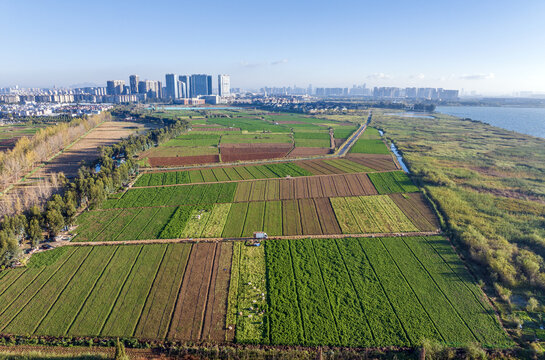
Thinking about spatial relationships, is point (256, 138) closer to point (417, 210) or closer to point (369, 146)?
point (369, 146)

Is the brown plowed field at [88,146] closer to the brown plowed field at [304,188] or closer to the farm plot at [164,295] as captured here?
the brown plowed field at [304,188]

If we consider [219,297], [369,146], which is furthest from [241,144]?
[219,297]

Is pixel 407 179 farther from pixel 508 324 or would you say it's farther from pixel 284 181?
pixel 508 324

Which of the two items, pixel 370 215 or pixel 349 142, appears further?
pixel 349 142

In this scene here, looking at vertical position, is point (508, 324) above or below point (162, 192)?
below

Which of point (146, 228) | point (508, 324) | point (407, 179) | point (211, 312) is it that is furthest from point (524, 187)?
point (146, 228)

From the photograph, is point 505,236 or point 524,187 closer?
point 505,236
